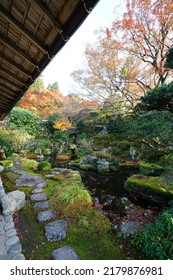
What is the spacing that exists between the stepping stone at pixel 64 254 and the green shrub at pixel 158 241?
3.61 ft

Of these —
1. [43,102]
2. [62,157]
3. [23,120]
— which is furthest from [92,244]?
[43,102]

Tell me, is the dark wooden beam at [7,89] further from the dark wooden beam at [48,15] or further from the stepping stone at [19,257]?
the stepping stone at [19,257]

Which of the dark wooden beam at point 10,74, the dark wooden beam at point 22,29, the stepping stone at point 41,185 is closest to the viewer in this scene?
the dark wooden beam at point 22,29

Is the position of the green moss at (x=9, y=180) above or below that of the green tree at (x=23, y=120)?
below

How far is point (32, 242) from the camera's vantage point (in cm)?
269

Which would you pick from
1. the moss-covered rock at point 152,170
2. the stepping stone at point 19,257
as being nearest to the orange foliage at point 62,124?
the moss-covered rock at point 152,170

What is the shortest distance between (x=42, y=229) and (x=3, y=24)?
133 inches

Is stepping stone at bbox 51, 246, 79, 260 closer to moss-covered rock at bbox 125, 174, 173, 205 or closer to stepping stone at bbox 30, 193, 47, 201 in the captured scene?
stepping stone at bbox 30, 193, 47, 201

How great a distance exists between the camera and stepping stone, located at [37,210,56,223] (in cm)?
332

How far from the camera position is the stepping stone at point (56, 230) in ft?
9.33

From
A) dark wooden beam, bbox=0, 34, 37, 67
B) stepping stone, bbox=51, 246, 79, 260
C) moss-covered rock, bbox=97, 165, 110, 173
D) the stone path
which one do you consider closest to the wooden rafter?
dark wooden beam, bbox=0, 34, 37, 67

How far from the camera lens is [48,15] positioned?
1720 mm

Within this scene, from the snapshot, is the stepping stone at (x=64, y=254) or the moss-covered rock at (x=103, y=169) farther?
the moss-covered rock at (x=103, y=169)
